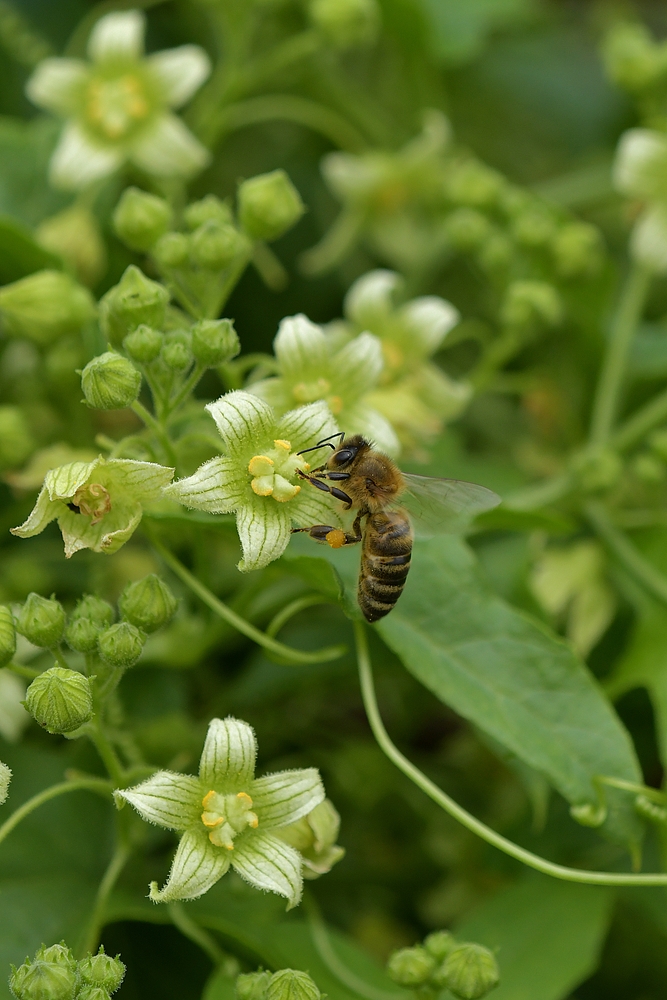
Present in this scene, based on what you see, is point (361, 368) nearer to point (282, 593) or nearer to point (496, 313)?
point (282, 593)

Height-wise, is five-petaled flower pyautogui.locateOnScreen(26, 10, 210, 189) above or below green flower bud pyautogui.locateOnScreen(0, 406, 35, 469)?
above

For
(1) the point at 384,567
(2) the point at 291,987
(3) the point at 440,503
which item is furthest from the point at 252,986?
(3) the point at 440,503

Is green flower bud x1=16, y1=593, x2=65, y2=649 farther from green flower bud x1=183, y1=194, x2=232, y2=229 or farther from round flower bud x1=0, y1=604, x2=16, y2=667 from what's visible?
green flower bud x1=183, y1=194, x2=232, y2=229

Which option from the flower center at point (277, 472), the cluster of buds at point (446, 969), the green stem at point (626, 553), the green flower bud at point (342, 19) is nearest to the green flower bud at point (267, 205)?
the flower center at point (277, 472)

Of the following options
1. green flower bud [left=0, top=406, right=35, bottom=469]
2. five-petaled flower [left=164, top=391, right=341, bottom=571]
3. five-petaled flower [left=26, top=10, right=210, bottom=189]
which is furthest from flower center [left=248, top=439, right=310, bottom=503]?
five-petaled flower [left=26, top=10, right=210, bottom=189]

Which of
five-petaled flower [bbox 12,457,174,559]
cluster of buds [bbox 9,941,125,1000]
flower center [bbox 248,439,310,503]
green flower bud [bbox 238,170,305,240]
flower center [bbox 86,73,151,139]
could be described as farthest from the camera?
flower center [bbox 86,73,151,139]

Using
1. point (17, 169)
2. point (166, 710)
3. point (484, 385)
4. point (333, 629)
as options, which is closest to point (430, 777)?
point (333, 629)

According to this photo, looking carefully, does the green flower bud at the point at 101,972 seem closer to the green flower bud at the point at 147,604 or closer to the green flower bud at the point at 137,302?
the green flower bud at the point at 147,604

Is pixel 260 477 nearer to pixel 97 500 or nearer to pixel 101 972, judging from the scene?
pixel 97 500

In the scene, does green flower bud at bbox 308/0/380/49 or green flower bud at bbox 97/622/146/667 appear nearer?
Answer: green flower bud at bbox 97/622/146/667
